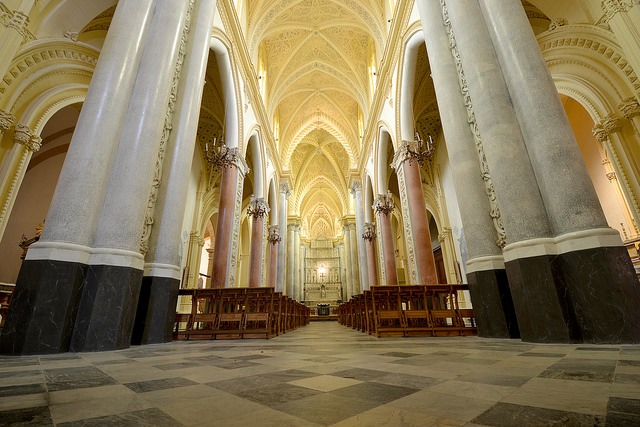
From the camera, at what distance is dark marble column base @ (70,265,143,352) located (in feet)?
10.7

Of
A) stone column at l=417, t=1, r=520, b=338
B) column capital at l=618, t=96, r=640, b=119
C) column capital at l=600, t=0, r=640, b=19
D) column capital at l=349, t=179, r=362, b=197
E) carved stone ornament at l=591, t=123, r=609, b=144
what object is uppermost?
column capital at l=349, t=179, r=362, b=197

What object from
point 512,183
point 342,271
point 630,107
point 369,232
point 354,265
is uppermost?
point 630,107

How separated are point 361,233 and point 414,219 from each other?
26.4ft

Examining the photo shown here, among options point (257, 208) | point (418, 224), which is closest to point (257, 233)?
point (257, 208)

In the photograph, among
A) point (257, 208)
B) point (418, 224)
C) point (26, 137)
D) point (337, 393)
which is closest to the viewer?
point (337, 393)

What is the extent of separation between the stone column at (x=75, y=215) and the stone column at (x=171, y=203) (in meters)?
0.86

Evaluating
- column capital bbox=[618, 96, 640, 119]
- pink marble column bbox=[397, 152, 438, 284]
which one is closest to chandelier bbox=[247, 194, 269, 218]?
pink marble column bbox=[397, 152, 438, 284]

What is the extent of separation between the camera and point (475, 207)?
4.44 m

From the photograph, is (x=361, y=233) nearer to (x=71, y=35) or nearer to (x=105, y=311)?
(x=71, y=35)

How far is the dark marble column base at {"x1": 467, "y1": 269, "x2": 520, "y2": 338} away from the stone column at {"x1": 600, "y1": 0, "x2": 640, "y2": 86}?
4.68 metres

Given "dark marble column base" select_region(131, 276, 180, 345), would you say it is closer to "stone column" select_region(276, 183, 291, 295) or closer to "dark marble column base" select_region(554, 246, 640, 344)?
"dark marble column base" select_region(554, 246, 640, 344)

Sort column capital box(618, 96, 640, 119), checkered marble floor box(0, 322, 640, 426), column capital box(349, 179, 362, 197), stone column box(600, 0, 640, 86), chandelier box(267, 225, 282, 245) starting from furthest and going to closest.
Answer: column capital box(349, 179, 362, 197)
chandelier box(267, 225, 282, 245)
column capital box(618, 96, 640, 119)
stone column box(600, 0, 640, 86)
checkered marble floor box(0, 322, 640, 426)

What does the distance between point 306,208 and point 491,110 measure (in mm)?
27267

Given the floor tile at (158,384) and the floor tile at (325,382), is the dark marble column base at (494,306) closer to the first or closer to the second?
the floor tile at (325,382)
